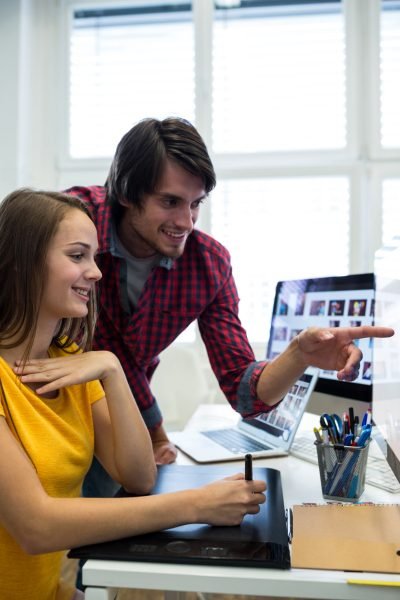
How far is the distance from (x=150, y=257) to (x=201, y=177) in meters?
0.27

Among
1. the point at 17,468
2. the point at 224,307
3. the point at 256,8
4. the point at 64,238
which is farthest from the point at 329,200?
the point at 17,468

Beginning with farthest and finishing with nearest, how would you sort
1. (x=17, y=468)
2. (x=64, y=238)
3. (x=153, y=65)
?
(x=153, y=65), (x=64, y=238), (x=17, y=468)

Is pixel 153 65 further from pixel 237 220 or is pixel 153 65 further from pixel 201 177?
pixel 201 177

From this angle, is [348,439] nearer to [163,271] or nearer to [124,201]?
[163,271]

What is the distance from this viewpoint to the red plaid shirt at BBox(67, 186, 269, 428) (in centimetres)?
137

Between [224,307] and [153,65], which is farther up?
[153,65]

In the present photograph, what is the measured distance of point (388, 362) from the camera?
3.26 ft

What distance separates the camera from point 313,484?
104 cm

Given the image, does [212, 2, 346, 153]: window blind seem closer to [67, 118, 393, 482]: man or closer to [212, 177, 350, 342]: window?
[212, 177, 350, 342]: window

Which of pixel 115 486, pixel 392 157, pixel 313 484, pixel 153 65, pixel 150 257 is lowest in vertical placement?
pixel 115 486

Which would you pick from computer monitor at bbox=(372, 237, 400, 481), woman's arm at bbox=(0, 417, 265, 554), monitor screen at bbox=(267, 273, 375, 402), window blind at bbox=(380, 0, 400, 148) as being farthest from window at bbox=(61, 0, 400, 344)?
woman's arm at bbox=(0, 417, 265, 554)

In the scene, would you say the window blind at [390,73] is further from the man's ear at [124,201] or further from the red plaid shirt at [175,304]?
the man's ear at [124,201]

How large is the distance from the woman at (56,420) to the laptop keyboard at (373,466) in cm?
33

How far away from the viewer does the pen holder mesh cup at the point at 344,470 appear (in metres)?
0.93
